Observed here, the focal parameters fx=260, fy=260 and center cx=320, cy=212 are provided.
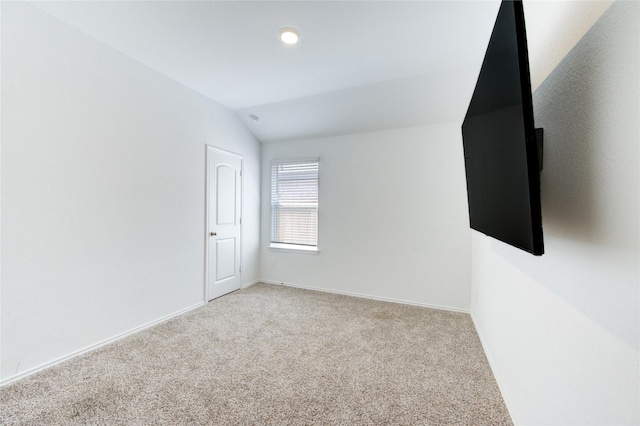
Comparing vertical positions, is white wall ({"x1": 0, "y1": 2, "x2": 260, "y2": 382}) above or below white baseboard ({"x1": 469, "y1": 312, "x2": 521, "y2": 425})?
above

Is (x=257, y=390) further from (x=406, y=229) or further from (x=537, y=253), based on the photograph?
(x=406, y=229)

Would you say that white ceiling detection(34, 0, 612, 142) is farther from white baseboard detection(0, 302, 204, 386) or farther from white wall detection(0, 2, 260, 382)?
white baseboard detection(0, 302, 204, 386)

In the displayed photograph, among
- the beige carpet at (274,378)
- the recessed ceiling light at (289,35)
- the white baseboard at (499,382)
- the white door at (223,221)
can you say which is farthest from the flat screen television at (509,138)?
the white door at (223,221)

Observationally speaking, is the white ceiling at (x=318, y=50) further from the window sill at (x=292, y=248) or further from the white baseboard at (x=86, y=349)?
the white baseboard at (x=86, y=349)

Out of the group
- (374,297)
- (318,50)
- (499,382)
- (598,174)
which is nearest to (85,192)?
(318,50)

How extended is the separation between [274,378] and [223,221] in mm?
2323

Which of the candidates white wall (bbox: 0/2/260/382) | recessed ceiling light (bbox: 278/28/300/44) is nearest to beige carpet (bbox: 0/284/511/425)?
white wall (bbox: 0/2/260/382)

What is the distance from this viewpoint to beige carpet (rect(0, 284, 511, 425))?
1.57m

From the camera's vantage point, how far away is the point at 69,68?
6.95 ft

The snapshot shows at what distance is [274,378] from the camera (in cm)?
191

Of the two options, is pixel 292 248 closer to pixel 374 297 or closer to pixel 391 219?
pixel 374 297

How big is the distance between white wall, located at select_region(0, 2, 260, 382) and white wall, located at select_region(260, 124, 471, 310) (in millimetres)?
1788

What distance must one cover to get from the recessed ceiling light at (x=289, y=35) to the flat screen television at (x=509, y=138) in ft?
4.97

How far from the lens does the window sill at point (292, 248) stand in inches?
161
